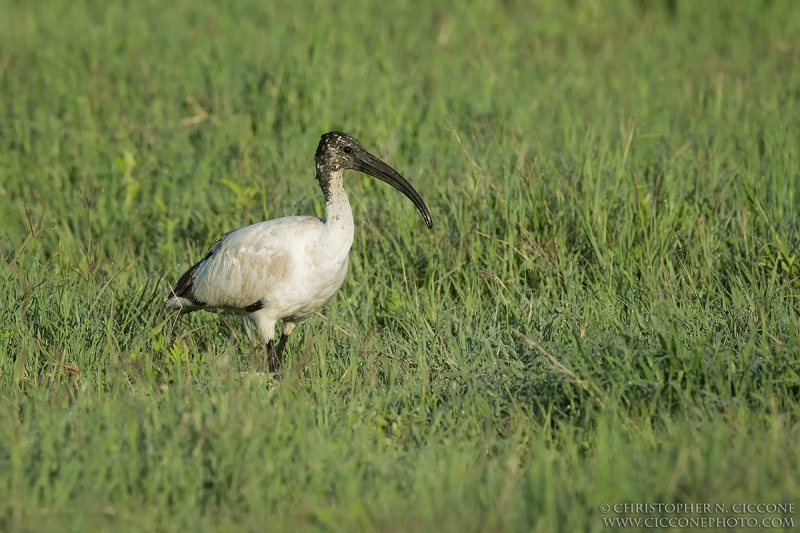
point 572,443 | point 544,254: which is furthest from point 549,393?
point 544,254

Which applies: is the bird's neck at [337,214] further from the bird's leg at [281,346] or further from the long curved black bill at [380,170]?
the bird's leg at [281,346]

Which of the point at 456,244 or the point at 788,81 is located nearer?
the point at 456,244

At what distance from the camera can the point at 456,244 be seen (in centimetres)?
594

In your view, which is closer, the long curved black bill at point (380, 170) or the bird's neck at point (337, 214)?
the bird's neck at point (337, 214)

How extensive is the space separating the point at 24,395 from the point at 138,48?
17.5 feet

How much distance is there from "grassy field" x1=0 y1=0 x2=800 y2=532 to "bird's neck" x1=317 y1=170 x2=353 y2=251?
545 millimetres

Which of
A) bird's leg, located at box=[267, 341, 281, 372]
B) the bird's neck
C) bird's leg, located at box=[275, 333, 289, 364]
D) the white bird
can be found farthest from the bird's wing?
bird's leg, located at box=[275, 333, 289, 364]

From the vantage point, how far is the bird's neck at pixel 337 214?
16.4 feet

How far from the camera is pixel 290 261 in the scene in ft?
16.3

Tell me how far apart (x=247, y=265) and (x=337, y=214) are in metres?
0.57

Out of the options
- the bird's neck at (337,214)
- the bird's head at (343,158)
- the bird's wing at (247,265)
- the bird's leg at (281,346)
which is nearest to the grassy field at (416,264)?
the bird's leg at (281,346)

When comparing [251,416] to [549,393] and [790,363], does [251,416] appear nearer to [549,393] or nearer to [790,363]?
[549,393]

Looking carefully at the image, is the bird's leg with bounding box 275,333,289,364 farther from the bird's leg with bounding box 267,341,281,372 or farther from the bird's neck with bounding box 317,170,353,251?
the bird's neck with bounding box 317,170,353,251

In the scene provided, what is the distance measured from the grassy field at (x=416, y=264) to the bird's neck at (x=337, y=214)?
0.54 meters
